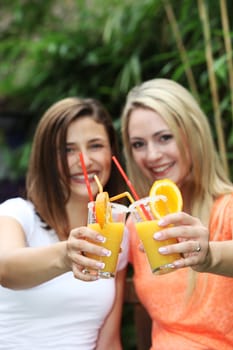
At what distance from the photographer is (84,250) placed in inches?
48.5

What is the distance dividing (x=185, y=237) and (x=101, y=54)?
96.3 inches

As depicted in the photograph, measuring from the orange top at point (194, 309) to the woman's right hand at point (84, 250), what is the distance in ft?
1.87

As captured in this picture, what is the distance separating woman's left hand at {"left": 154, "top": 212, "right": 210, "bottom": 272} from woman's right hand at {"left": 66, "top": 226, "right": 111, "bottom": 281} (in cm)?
15

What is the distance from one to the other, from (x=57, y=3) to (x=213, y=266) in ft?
11.2

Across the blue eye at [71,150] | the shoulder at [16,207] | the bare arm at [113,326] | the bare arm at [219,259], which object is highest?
the blue eye at [71,150]

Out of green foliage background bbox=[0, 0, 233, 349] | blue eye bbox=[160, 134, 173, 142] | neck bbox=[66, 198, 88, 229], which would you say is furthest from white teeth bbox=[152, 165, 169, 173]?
green foliage background bbox=[0, 0, 233, 349]

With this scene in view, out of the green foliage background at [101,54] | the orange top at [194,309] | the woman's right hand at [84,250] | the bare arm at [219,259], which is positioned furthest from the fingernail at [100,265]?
the green foliage background at [101,54]

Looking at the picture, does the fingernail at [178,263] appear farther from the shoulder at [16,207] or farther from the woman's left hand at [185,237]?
the shoulder at [16,207]

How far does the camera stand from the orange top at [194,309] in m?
1.67

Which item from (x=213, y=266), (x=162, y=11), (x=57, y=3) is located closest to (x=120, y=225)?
(x=213, y=266)

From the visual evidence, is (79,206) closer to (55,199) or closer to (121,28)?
(55,199)

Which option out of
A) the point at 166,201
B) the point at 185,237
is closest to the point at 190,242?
the point at 185,237

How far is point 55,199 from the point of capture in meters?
1.95

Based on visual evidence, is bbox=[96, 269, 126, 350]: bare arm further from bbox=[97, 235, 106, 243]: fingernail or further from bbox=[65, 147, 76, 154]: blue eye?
bbox=[97, 235, 106, 243]: fingernail
